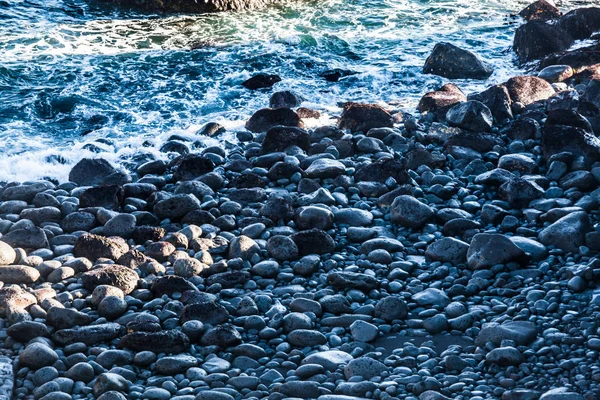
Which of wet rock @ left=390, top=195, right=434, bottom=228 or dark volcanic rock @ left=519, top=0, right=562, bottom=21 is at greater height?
dark volcanic rock @ left=519, top=0, right=562, bottom=21

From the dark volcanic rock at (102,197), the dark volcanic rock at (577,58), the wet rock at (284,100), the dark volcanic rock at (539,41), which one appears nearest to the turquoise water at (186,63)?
the wet rock at (284,100)

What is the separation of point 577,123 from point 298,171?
2669 mm

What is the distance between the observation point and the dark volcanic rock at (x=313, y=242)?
5.87 m

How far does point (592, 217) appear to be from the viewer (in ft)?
19.7

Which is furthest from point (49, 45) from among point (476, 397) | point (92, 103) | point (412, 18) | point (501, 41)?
point (476, 397)

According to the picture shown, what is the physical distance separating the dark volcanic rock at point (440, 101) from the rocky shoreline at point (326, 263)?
0.11 meters

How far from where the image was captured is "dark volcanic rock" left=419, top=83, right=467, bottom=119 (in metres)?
8.48

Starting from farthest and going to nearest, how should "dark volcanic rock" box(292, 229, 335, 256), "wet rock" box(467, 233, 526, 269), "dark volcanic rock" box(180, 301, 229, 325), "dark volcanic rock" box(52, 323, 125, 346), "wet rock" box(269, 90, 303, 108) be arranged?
"wet rock" box(269, 90, 303, 108) → "dark volcanic rock" box(292, 229, 335, 256) → "wet rock" box(467, 233, 526, 269) → "dark volcanic rock" box(180, 301, 229, 325) → "dark volcanic rock" box(52, 323, 125, 346)

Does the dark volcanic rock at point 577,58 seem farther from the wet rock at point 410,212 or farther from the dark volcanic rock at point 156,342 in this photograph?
the dark volcanic rock at point 156,342

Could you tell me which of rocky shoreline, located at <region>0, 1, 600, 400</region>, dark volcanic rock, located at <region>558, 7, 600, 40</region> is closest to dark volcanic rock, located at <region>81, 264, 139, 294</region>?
rocky shoreline, located at <region>0, 1, 600, 400</region>

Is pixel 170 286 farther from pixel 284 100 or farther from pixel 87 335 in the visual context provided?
pixel 284 100

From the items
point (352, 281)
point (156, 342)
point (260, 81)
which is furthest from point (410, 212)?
point (260, 81)

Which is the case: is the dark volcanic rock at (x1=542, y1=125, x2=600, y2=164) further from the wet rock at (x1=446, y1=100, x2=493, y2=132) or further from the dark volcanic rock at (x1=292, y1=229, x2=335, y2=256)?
the dark volcanic rock at (x1=292, y1=229, x2=335, y2=256)

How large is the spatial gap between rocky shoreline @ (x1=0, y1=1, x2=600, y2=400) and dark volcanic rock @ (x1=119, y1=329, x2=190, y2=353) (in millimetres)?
11
